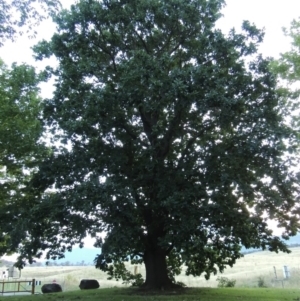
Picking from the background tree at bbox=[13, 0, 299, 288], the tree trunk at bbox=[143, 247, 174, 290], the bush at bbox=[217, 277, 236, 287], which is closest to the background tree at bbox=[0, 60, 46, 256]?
the background tree at bbox=[13, 0, 299, 288]

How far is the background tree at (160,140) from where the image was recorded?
A: 1180cm

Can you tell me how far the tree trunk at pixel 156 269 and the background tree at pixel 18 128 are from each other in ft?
19.4

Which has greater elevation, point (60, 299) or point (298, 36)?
point (298, 36)

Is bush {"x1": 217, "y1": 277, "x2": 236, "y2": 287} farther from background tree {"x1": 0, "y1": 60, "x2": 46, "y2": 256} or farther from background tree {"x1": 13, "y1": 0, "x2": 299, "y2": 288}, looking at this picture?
background tree {"x1": 0, "y1": 60, "x2": 46, "y2": 256}

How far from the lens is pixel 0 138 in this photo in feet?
49.8

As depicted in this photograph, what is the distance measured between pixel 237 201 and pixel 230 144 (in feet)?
6.95

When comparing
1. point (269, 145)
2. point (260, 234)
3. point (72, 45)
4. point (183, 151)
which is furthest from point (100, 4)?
point (260, 234)

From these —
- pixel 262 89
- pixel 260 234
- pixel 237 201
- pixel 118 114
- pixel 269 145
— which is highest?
pixel 262 89

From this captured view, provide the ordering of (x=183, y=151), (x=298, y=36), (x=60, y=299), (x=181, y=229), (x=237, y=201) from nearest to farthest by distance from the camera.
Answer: (x=181, y=229) < (x=237, y=201) < (x=60, y=299) < (x=183, y=151) < (x=298, y=36)

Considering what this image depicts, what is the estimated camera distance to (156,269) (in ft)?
50.7

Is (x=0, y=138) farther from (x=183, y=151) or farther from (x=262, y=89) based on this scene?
(x=262, y=89)

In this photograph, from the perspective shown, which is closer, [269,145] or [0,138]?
[269,145]

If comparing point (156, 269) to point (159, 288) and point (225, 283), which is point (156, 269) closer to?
point (159, 288)

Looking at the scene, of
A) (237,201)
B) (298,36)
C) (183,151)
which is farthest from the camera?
(298,36)
